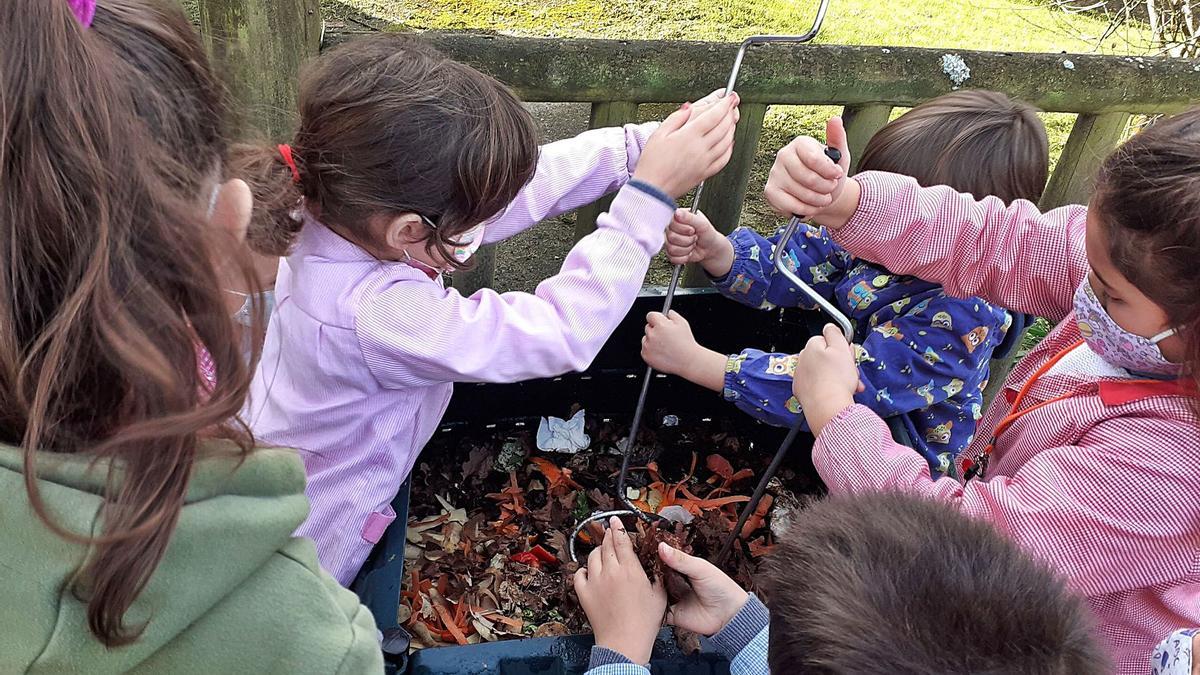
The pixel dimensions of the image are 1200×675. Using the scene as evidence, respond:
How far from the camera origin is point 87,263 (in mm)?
677

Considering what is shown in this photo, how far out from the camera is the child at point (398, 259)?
4.42 feet

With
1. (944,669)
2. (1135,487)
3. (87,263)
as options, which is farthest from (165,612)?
(1135,487)

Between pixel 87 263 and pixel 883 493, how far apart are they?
0.85 metres

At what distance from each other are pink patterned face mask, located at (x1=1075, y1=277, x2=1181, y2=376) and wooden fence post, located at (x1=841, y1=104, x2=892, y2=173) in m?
0.82

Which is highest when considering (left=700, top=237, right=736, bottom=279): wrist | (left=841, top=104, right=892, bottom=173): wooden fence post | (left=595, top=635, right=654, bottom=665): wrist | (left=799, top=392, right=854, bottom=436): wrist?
(left=841, top=104, right=892, bottom=173): wooden fence post

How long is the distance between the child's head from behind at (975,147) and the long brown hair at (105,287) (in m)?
1.49

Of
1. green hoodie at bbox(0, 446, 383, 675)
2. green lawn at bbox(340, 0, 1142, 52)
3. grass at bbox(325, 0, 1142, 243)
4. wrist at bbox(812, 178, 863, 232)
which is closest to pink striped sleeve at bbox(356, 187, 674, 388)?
wrist at bbox(812, 178, 863, 232)

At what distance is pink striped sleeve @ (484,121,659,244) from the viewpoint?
1724mm

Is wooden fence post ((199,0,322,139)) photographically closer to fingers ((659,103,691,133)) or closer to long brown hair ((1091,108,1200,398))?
fingers ((659,103,691,133))

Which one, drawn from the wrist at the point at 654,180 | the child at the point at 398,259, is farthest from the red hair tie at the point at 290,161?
the wrist at the point at 654,180

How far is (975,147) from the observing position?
174cm

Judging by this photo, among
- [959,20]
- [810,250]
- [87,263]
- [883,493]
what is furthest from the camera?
[959,20]

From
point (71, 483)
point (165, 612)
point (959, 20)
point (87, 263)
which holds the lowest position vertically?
point (959, 20)

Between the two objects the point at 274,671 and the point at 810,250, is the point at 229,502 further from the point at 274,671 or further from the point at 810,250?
the point at 810,250
